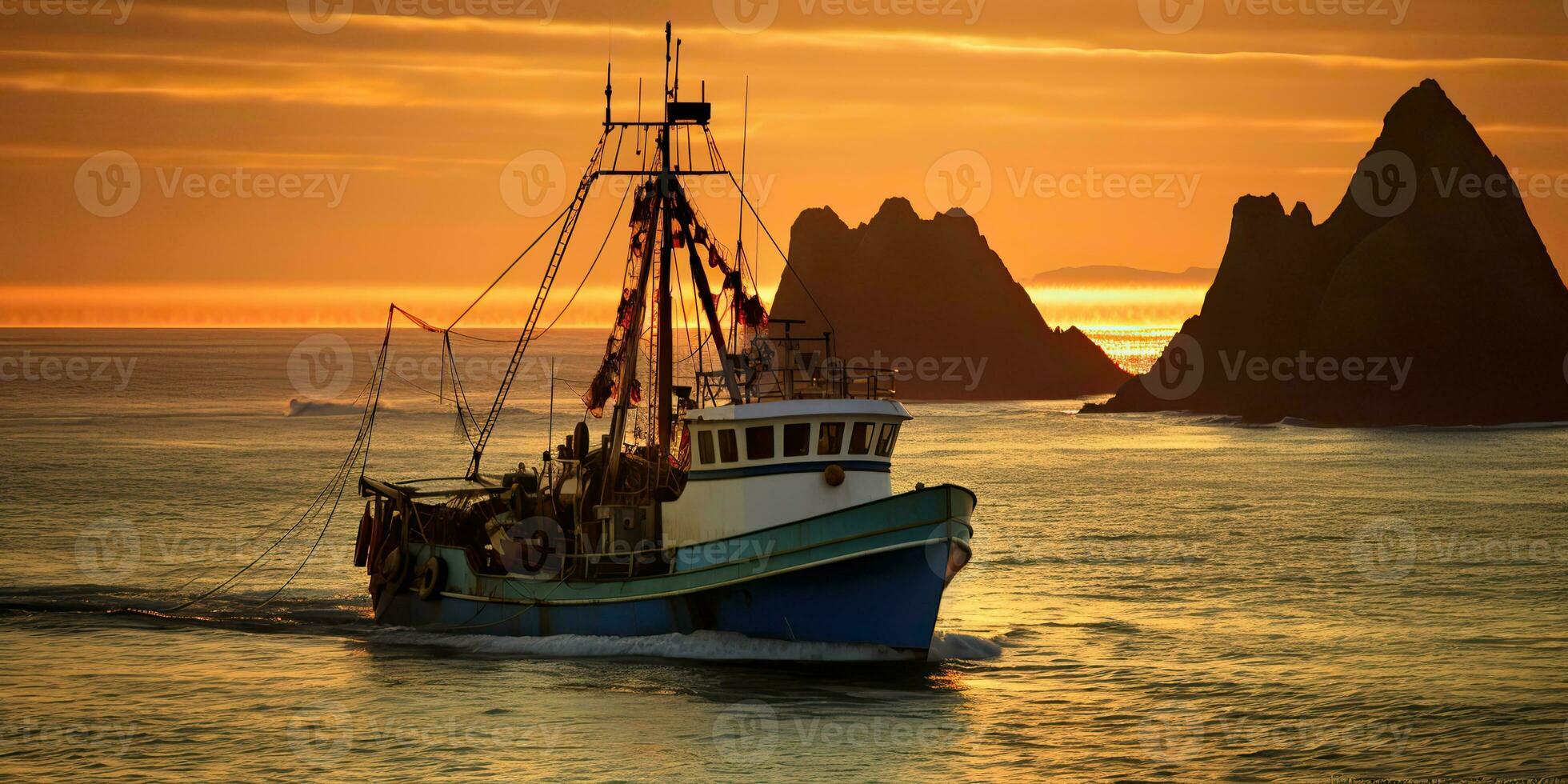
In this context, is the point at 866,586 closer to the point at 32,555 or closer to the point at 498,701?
the point at 498,701

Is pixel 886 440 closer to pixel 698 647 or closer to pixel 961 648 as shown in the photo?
pixel 961 648

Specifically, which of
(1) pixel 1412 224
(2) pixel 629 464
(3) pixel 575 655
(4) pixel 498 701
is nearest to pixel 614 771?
(4) pixel 498 701

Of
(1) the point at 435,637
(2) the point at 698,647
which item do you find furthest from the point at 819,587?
(1) the point at 435,637

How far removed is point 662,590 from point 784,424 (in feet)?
14.8

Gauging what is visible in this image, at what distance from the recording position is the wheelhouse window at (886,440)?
36719 mm

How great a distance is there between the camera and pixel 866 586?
114 feet

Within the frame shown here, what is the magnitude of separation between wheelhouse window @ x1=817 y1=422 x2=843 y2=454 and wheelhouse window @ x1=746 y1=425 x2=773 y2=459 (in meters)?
1.06

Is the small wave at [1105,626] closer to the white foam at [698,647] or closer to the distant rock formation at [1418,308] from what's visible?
the white foam at [698,647]

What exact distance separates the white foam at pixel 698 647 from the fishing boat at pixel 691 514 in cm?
21

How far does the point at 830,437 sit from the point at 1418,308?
14528 centimetres

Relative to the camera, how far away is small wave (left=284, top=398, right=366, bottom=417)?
162 m

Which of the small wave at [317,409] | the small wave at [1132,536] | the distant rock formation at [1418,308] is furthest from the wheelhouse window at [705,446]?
the distant rock formation at [1418,308]

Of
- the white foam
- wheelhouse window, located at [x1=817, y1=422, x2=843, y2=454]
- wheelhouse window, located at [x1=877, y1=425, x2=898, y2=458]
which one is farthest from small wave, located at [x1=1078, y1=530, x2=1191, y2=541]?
wheelhouse window, located at [x1=817, y1=422, x2=843, y2=454]

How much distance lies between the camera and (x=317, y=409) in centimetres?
16512
